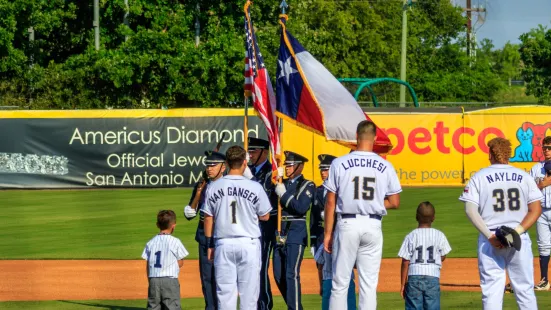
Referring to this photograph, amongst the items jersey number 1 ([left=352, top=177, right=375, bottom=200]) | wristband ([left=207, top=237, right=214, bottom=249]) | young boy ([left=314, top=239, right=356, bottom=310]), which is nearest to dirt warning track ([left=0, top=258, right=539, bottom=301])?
young boy ([left=314, top=239, right=356, bottom=310])

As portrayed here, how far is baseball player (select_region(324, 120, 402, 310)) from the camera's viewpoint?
30.1 feet

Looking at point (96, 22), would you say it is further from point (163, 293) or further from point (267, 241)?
point (163, 293)

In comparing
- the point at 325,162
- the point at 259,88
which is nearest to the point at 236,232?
the point at 325,162

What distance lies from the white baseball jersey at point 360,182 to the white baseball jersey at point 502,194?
2.58 ft

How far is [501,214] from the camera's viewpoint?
9023mm

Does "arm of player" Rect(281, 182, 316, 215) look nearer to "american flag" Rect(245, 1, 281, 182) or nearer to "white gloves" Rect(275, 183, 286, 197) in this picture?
"white gloves" Rect(275, 183, 286, 197)

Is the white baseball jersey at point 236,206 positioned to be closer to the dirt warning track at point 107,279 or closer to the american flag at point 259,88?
the american flag at point 259,88

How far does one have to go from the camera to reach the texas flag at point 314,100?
11359mm

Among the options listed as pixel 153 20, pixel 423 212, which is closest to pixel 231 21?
pixel 153 20

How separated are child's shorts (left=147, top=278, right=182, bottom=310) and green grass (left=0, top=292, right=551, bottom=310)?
6.89 feet

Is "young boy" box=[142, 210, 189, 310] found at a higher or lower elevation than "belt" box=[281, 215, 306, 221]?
lower

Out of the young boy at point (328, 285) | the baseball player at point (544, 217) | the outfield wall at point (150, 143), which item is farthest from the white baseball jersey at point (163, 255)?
the outfield wall at point (150, 143)

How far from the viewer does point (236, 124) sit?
3153 centimetres

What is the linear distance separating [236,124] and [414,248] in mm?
22369
